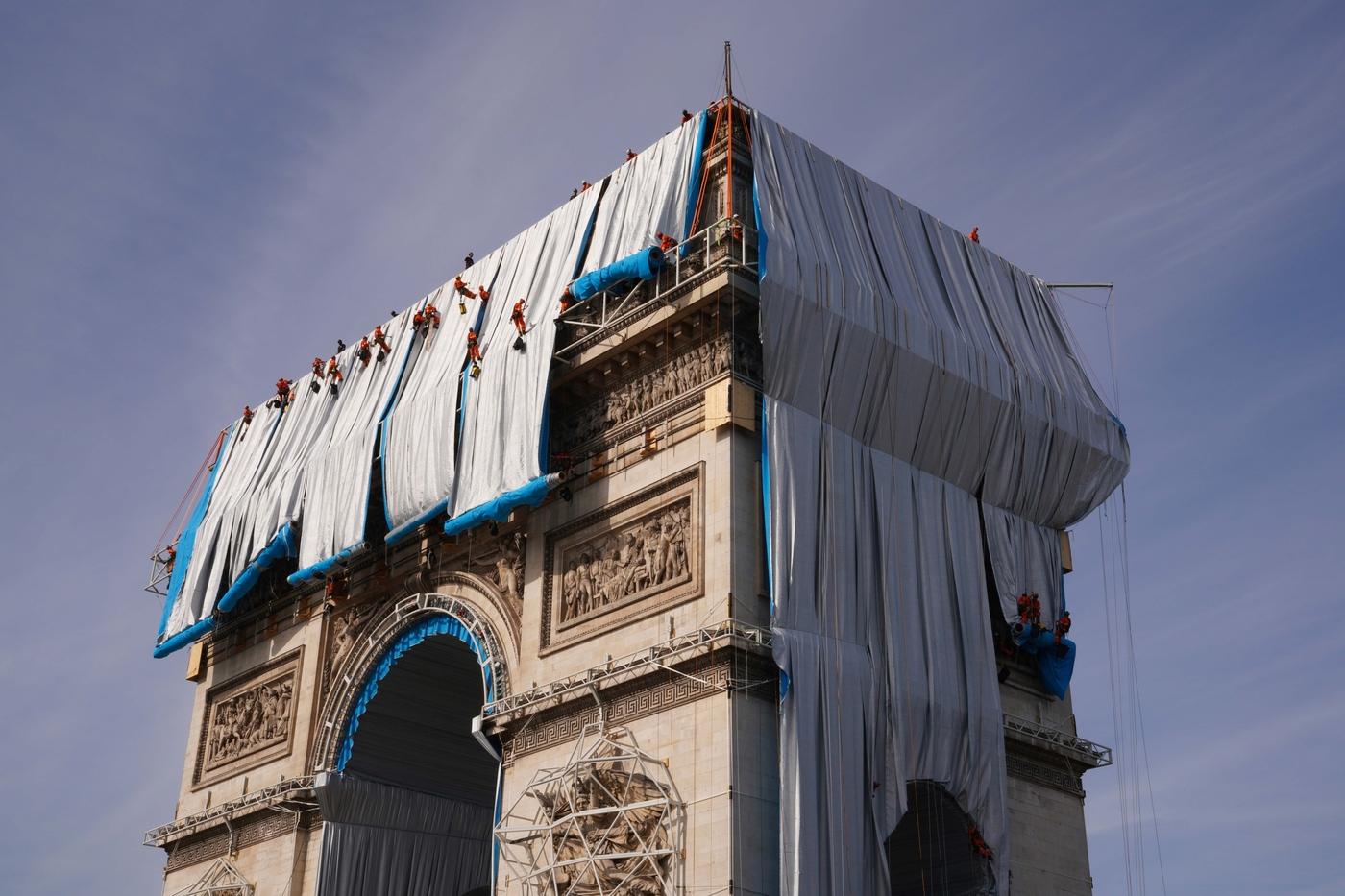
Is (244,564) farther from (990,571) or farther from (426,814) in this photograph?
(990,571)

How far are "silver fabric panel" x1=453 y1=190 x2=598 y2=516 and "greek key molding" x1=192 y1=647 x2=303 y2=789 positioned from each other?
6.55 metres

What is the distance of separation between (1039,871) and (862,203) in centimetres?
1095

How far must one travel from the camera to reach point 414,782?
96.3 ft

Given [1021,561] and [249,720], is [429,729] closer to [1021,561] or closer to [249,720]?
[249,720]

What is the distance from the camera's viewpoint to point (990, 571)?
25500mm

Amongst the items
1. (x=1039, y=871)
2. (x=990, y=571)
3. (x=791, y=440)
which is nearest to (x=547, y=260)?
(x=791, y=440)

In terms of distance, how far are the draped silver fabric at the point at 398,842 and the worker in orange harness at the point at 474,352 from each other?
7.58m

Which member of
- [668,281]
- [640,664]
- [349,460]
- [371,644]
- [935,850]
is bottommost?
[935,850]

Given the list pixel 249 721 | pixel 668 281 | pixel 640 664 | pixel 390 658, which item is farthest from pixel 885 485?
pixel 249 721

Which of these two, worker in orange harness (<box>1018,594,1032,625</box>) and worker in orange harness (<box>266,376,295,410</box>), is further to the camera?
worker in orange harness (<box>266,376,295,410</box>)

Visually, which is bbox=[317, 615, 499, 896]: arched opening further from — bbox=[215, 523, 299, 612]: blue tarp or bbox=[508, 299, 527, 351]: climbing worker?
bbox=[508, 299, 527, 351]: climbing worker

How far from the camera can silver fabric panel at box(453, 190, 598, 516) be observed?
24.8 meters

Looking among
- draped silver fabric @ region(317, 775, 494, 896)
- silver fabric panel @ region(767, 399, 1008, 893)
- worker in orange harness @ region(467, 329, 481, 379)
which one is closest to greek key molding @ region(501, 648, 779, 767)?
silver fabric panel @ region(767, 399, 1008, 893)

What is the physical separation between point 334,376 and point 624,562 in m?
10.8
